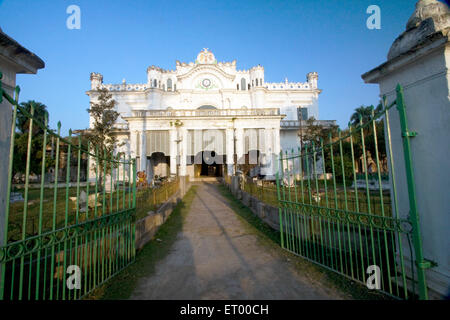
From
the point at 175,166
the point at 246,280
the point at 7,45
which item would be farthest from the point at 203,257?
the point at 175,166

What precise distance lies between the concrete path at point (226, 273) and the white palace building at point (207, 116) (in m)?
16.7

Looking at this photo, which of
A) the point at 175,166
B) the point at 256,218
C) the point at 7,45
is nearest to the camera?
the point at 7,45

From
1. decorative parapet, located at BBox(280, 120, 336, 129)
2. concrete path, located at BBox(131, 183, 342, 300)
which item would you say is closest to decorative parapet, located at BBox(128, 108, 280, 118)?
decorative parapet, located at BBox(280, 120, 336, 129)

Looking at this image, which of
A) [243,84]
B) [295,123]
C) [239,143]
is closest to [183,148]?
[239,143]

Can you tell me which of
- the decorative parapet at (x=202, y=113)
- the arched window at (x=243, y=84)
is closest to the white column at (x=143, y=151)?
the decorative parapet at (x=202, y=113)

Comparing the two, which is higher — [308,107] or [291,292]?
[308,107]

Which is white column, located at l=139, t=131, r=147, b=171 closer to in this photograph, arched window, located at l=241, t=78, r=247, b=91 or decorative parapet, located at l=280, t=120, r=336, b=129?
arched window, located at l=241, t=78, r=247, b=91

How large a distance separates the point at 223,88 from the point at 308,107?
11.8 meters

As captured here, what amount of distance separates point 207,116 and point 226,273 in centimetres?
2033

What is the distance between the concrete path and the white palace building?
54.8 feet

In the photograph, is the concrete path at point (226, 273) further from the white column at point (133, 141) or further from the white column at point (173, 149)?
the white column at point (133, 141)

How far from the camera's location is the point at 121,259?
4.16 m

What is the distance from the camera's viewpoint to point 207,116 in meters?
23.1

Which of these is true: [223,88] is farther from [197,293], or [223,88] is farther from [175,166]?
[197,293]
